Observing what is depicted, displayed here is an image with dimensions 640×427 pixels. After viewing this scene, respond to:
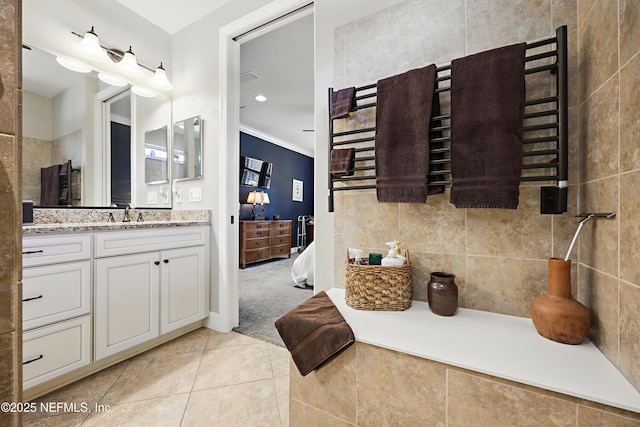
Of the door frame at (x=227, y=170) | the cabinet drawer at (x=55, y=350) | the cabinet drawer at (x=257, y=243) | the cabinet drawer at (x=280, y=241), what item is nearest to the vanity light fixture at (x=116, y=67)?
the door frame at (x=227, y=170)

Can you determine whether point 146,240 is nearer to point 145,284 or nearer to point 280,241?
point 145,284

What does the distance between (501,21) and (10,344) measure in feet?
5.57

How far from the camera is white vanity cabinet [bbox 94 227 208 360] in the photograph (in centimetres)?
157

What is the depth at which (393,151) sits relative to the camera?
1.20 metres

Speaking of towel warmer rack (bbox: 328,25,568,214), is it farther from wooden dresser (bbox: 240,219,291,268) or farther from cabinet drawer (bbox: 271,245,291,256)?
cabinet drawer (bbox: 271,245,291,256)

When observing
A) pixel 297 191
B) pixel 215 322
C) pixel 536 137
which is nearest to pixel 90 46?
pixel 215 322

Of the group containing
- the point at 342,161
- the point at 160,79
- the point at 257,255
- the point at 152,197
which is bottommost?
the point at 257,255

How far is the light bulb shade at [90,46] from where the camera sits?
1876 mm

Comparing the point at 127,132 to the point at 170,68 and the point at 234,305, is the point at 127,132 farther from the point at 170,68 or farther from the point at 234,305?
the point at 234,305

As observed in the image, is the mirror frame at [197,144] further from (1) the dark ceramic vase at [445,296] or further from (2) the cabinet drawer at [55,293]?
(1) the dark ceramic vase at [445,296]

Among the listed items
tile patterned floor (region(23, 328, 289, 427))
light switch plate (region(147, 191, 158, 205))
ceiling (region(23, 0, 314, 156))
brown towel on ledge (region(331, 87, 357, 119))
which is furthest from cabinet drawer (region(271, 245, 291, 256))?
brown towel on ledge (region(331, 87, 357, 119))

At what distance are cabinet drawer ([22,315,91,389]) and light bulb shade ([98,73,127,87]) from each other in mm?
1726

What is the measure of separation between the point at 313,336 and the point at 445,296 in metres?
0.55

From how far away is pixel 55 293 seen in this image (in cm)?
137
